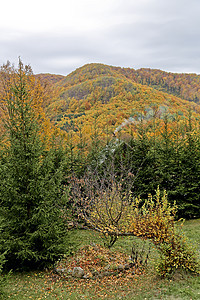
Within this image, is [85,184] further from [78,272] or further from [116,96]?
[116,96]

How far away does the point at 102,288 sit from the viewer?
5672 millimetres

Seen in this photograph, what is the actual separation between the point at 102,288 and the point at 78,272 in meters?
0.79

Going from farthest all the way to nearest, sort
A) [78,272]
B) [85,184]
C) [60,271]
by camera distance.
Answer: [85,184]
[60,271]
[78,272]

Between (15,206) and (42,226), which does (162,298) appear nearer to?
(42,226)

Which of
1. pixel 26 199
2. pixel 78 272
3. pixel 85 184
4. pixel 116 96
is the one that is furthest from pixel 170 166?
pixel 116 96

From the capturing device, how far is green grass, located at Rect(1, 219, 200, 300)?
197 inches

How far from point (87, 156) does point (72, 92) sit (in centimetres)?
5254

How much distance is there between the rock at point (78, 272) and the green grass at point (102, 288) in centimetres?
14

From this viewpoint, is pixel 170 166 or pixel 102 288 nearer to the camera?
pixel 102 288

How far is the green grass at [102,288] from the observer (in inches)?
197

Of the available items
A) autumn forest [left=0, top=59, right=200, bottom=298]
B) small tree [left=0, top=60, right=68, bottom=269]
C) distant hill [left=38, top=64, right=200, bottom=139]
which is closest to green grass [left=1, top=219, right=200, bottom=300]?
autumn forest [left=0, top=59, right=200, bottom=298]

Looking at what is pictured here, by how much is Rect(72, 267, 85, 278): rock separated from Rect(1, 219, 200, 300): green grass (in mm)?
141

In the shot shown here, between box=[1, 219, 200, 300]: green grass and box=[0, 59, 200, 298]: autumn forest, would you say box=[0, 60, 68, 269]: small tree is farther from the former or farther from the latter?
box=[1, 219, 200, 300]: green grass

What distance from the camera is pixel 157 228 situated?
620 cm
